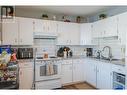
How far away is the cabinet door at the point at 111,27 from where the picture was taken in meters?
3.30

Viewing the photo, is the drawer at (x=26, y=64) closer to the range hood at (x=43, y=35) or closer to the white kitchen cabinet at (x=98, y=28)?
the range hood at (x=43, y=35)

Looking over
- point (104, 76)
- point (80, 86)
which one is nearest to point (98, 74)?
point (104, 76)

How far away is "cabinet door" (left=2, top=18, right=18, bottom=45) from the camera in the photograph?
3410 millimetres

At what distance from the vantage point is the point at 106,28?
11.9 ft

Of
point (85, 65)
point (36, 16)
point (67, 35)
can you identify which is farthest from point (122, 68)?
point (36, 16)

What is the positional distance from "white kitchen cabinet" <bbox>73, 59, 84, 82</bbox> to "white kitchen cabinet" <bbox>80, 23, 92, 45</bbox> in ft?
2.36

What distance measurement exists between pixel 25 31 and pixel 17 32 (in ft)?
0.74

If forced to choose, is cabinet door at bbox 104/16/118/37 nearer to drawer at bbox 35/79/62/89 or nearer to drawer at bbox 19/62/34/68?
drawer at bbox 35/79/62/89

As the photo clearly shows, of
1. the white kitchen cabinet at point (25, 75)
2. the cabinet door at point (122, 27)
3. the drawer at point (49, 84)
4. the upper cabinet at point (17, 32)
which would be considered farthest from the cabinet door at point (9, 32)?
the cabinet door at point (122, 27)

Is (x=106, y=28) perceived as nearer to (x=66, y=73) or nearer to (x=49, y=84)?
(x=66, y=73)

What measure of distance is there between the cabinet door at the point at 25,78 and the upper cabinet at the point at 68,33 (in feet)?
4.60

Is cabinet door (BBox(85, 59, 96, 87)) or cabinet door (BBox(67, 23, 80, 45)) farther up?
cabinet door (BBox(67, 23, 80, 45))

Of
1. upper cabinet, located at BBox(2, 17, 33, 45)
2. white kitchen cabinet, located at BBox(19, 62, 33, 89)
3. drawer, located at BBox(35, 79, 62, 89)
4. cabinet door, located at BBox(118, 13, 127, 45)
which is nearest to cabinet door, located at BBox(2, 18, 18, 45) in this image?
upper cabinet, located at BBox(2, 17, 33, 45)

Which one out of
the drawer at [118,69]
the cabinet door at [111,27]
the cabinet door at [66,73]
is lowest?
the cabinet door at [66,73]
